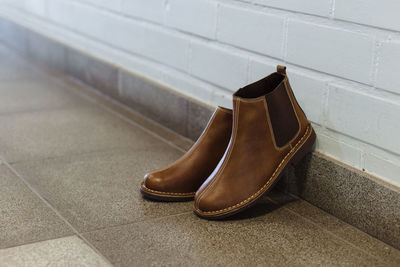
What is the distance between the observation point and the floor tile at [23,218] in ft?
5.24

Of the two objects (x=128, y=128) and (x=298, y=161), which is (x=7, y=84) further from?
(x=298, y=161)

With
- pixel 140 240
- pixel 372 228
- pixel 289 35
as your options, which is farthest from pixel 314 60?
pixel 140 240

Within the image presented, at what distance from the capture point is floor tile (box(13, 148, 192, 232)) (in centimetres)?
175

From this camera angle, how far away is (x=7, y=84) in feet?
10.3

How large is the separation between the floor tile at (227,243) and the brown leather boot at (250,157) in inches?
2.6

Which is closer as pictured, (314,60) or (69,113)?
(314,60)

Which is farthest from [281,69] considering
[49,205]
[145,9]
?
[145,9]

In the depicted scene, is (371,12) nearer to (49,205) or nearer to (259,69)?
(259,69)

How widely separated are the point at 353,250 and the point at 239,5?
920 mm

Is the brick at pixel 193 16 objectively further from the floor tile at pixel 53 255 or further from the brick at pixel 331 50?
the floor tile at pixel 53 255

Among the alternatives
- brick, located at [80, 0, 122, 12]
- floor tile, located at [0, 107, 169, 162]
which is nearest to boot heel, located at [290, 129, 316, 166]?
floor tile, located at [0, 107, 169, 162]

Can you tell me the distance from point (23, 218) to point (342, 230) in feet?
2.88

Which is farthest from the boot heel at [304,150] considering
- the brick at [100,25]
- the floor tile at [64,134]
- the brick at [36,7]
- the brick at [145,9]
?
the brick at [36,7]

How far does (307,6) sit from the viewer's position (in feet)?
5.87
